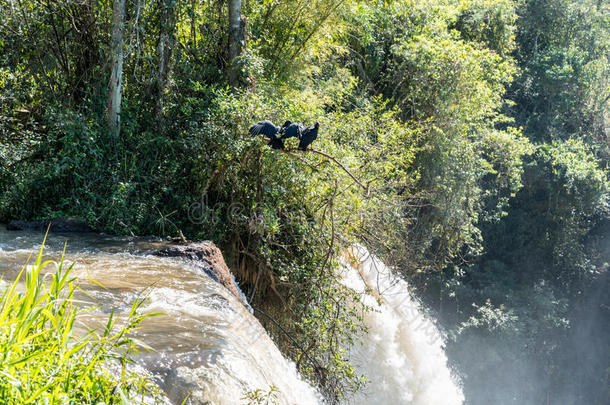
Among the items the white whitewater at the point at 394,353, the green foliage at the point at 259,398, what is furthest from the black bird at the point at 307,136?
the white whitewater at the point at 394,353

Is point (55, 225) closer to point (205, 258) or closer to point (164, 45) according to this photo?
point (205, 258)

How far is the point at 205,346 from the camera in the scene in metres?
3.25

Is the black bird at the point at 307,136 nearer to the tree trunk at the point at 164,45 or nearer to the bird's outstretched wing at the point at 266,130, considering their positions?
the bird's outstretched wing at the point at 266,130

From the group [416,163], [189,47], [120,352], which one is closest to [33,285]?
[120,352]

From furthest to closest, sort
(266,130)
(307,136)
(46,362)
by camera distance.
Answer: (266,130) → (307,136) → (46,362)

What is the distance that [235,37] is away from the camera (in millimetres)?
7180

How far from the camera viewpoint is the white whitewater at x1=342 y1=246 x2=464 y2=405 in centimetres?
Result: 778

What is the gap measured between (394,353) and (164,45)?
5497mm

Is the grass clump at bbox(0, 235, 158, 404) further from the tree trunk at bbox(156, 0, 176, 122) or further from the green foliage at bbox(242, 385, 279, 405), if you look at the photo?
the tree trunk at bbox(156, 0, 176, 122)

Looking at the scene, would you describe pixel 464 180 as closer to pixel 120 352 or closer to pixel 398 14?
pixel 398 14

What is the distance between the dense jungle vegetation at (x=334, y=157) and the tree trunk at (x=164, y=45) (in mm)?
28

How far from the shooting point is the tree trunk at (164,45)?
22.8 ft

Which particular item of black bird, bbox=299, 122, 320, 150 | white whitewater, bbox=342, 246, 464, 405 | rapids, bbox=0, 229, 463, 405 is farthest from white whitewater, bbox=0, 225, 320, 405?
white whitewater, bbox=342, 246, 464, 405

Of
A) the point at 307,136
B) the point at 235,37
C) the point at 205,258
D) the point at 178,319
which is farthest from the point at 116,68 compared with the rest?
the point at 178,319
